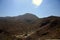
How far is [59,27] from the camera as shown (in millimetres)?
46188

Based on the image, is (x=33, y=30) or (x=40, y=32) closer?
(x=40, y=32)

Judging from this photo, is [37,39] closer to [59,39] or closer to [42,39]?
[42,39]

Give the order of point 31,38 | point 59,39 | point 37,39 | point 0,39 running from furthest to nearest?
point 31,38, point 37,39, point 59,39, point 0,39

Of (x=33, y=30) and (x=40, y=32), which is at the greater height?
(x=33, y=30)

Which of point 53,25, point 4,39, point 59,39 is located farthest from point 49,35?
point 4,39

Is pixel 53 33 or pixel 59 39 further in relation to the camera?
pixel 53 33

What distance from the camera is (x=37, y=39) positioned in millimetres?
41062

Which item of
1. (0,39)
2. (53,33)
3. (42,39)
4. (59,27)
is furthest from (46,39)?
(0,39)

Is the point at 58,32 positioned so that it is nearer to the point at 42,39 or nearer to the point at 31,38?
the point at 42,39

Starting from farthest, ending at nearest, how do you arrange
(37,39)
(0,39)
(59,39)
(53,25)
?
(53,25) < (37,39) < (59,39) < (0,39)

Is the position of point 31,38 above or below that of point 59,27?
below

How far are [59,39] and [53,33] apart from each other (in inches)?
187

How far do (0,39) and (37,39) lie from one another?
12224 millimetres

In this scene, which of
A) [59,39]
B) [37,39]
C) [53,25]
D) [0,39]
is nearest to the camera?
[0,39]
